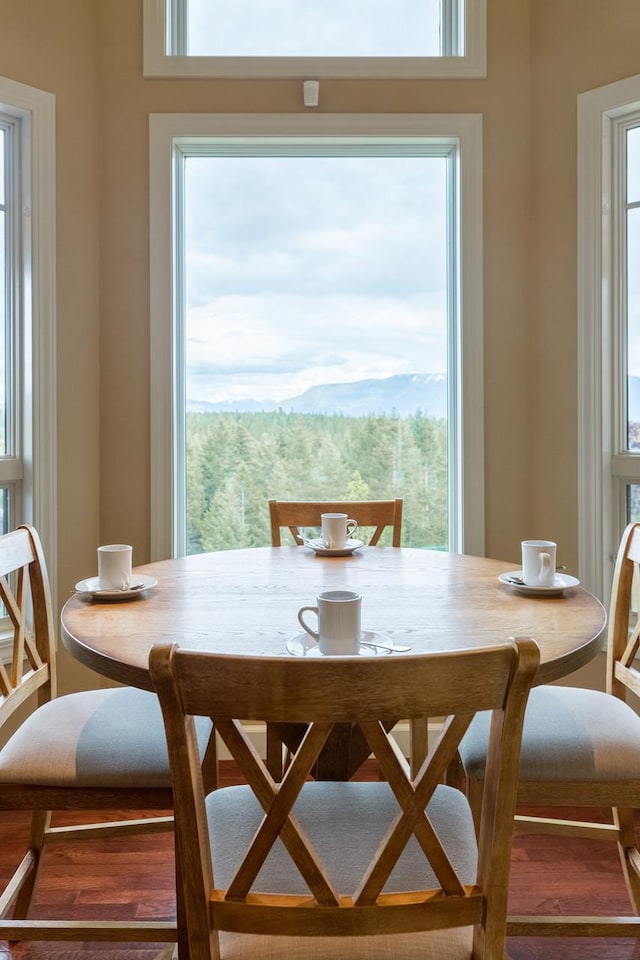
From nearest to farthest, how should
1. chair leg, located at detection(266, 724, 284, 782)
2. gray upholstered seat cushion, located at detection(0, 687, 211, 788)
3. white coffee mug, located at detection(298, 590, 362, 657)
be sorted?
white coffee mug, located at detection(298, 590, 362, 657) < gray upholstered seat cushion, located at detection(0, 687, 211, 788) < chair leg, located at detection(266, 724, 284, 782)

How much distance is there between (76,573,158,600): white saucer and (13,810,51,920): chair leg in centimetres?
51

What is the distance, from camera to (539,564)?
1.49 metres

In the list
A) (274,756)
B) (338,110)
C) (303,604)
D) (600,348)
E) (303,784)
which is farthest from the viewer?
(338,110)

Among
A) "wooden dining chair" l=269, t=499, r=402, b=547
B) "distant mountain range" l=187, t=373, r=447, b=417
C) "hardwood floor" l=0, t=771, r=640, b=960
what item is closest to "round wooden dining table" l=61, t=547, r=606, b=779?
"wooden dining chair" l=269, t=499, r=402, b=547

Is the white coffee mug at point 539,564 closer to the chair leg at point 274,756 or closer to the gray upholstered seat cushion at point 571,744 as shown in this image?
the gray upholstered seat cushion at point 571,744

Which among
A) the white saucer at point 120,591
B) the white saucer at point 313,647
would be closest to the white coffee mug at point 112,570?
the white saucer at point 120,591

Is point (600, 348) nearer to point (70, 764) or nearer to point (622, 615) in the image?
point (622, 615)

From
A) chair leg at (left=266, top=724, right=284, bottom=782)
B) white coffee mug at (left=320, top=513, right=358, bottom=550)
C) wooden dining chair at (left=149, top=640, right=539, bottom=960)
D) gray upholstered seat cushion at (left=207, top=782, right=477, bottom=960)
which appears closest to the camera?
wooden dining chair at (left=149, top=640, right=539, bottom=960)

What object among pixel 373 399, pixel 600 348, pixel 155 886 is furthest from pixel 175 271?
pixel 155 886

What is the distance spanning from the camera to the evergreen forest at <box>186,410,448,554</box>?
8.52 feet

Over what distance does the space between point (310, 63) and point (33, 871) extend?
2665 mm

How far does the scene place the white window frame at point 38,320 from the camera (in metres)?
2.27

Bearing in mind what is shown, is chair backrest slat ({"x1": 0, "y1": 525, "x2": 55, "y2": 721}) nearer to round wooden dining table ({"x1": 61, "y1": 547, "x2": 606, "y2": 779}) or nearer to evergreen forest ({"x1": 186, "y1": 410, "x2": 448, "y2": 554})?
round wooden dining table ({"x1": 61, "y1": 547, "x2": 606, "y2": 779})

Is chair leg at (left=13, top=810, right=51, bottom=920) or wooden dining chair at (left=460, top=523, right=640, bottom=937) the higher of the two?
wooden dining chair at (left=460, top=523, right=640, bottom=937)
